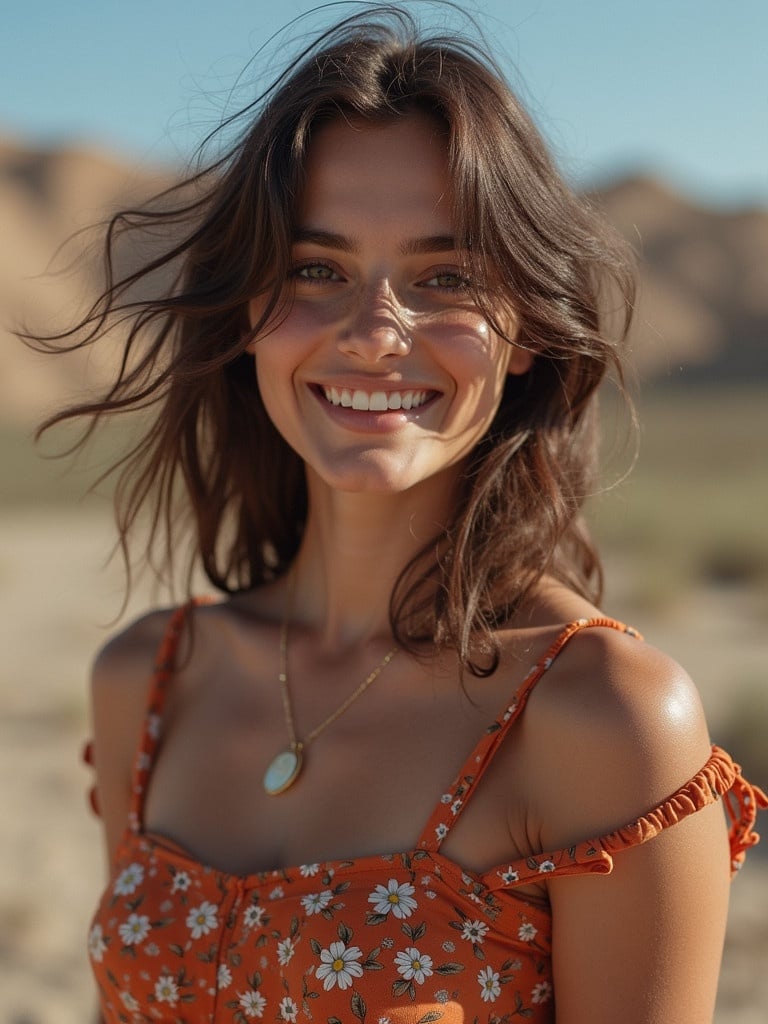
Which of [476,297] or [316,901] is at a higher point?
[476,297]

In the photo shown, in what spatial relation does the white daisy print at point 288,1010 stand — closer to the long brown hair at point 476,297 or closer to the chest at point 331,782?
the chest at point 331,782

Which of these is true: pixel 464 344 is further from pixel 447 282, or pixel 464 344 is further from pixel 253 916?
pixel 253 916

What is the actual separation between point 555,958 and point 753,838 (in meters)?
0.44

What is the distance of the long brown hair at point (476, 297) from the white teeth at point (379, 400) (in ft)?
0.63

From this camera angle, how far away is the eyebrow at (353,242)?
2.13 metres

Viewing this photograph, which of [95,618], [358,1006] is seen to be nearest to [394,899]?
[358,1006]

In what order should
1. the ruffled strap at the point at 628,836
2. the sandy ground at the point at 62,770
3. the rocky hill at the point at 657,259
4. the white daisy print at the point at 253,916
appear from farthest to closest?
the rocky hill at the point at 657,259 < the sandy ground at the point at 62,770 < the white daisy print at the point at 253,916 < the ruffled strap at the point at 628,836

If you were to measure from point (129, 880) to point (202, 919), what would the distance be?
0.21 m

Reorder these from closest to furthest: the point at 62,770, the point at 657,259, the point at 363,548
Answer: the point at 363,548, the point at 62,770, the point at 657,259

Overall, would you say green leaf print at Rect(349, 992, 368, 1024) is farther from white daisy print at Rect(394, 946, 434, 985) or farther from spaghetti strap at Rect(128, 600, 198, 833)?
spaghetti strap at Rect(128, 600, 198, 833)

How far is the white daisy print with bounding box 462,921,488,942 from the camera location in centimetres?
194

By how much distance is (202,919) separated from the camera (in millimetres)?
2133

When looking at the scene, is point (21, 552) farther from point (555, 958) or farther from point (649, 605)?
point (555, 958)

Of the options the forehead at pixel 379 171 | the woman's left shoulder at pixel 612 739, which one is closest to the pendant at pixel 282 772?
the woman's left shoulder at pixel 612 739
